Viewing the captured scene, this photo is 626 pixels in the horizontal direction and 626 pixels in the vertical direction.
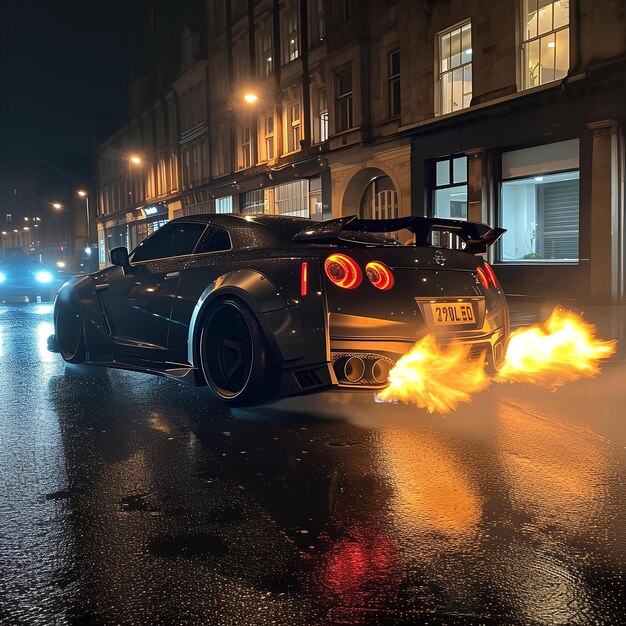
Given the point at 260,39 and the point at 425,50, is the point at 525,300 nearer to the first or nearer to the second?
the point at 425,50

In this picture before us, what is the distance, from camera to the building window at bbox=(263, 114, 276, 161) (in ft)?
94.7

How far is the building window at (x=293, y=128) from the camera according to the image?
26.9 metres

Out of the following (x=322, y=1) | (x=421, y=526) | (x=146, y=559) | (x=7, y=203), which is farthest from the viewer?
(x=7, y=203)

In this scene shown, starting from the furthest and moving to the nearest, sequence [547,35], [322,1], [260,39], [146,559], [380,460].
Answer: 1. [260,39]
2. [322,1]
3. [547,35]
4. [380,460]
5. [146,559]

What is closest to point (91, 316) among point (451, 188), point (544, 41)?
point (544, 41)

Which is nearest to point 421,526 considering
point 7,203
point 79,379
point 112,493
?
point 112,493

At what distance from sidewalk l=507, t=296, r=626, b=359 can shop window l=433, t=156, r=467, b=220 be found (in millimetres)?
3299

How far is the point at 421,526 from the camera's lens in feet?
10.0

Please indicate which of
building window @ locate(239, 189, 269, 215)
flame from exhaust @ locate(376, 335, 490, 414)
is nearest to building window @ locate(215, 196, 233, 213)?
building window @ locate(239, 189, 269, 215)

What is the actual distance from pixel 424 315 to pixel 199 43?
1387 inches

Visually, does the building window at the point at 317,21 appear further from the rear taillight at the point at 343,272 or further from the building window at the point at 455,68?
the rear taillight at the point at 343,272

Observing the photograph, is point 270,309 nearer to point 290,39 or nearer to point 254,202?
point 290,39

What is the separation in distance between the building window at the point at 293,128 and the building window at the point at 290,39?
182cm

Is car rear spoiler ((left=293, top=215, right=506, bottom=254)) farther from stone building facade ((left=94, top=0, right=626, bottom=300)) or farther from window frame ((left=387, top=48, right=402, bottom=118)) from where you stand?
window frame ((left=387, top=48, right=402, bottom=118))
